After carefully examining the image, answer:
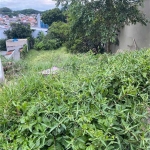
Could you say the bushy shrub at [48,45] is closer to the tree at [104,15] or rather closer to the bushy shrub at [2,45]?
the bushy shrub at [2,45]

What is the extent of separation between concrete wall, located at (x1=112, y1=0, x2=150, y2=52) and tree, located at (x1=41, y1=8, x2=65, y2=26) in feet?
17.3

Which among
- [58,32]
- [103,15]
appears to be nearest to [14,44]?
[58,32]

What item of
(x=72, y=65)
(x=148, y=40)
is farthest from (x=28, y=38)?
(x=72, y=65)

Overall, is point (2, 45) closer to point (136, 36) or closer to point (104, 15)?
point (104, 15)

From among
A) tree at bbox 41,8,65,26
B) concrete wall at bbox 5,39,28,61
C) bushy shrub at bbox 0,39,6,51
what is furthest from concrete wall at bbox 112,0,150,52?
bushy shrub at bbox 0,39,6,51

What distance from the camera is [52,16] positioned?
10.7m

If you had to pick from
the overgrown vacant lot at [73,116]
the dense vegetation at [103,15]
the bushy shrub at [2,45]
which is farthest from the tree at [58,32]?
the overgrown vacant lot at [73,116]

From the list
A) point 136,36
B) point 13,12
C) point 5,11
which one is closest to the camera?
point 136,36

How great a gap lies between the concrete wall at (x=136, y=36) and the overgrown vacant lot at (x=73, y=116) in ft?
14.5

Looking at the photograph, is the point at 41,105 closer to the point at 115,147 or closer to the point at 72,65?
the point at 115,147

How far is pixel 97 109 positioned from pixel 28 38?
9.91m

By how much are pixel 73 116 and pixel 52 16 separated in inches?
421

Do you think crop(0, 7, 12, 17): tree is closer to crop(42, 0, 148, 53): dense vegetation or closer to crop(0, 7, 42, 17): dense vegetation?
crop(0, 7, 42, 17): dense vegetation

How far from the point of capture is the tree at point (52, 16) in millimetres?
10523
